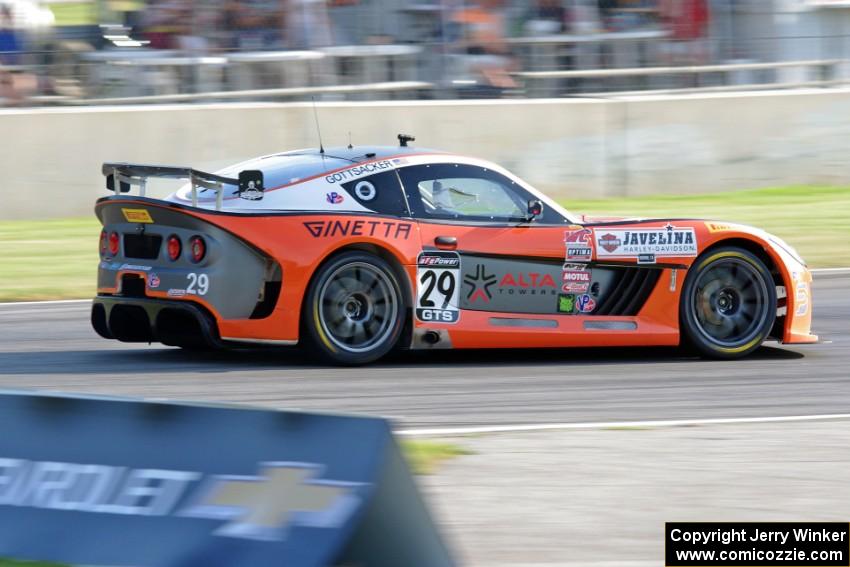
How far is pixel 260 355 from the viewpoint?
28.7 feet

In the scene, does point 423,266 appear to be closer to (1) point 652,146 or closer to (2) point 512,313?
(2) point 512,313

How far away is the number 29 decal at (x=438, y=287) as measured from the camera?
26.7 ft

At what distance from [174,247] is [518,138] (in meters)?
9.13

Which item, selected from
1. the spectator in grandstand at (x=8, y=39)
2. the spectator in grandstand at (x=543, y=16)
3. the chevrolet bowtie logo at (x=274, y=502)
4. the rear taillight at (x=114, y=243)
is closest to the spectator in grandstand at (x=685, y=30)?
the spectator in grandstand at (x=543, y=16)

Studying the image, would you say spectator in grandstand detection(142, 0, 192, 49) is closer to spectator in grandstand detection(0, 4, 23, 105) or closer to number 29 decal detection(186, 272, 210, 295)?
spectator in grandstand detection(0, 4, 23, 105)

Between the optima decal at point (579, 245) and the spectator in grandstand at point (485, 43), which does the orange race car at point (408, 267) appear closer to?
the optima decal at point (579, 245)

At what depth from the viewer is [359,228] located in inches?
315

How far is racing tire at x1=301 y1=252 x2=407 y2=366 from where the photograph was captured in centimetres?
798

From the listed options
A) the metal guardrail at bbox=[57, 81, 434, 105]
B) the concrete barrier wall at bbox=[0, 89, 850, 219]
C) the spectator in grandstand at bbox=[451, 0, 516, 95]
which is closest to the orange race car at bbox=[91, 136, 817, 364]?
the concrete barrier wall at bbox=[0, 89, 850, 219]

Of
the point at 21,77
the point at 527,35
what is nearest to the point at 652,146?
the point at 527,35

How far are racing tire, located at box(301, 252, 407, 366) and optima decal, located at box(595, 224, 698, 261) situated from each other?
139cm

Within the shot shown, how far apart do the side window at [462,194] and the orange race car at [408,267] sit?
1cm

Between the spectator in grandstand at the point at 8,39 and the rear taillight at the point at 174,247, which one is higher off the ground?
the spectator in grandstand at the point at 8,39

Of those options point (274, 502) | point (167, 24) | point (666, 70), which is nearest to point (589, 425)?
point (274, 502)
